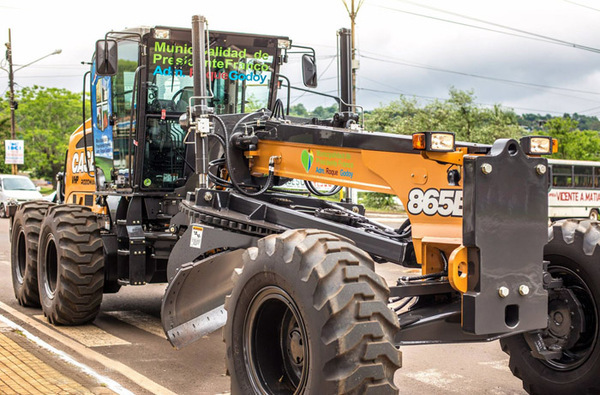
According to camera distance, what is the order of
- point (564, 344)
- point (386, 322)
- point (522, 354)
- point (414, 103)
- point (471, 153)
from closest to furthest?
point (386, 322), point (471, 153), point (564, 344), point (522, 354), point (414, 103)

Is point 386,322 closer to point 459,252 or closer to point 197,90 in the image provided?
point 459,252

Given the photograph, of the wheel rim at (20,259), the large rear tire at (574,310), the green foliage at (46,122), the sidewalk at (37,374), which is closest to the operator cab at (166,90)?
the wheel rim at (20,259)

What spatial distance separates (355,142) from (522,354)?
2281 millimetres

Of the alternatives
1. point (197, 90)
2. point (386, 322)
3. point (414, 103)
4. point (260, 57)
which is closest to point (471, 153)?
point (386, 322)

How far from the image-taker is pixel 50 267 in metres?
9.90

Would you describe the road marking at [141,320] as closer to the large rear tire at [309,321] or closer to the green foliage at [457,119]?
the large rear tire at [309,321]

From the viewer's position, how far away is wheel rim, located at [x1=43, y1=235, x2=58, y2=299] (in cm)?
976

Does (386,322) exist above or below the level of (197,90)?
below

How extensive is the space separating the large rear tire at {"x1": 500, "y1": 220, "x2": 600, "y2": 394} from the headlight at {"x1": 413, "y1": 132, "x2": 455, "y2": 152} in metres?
1.45

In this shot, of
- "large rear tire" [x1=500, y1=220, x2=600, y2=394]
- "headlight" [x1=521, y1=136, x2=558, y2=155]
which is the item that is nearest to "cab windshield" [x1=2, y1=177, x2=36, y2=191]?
"large rear tire" [x1=500, y1=220, x2=600, y2=394]

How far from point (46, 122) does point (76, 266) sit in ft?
176

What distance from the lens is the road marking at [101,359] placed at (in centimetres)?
668

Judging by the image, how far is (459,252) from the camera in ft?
16.1

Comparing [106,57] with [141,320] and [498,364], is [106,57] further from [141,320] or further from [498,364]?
[498,364]
